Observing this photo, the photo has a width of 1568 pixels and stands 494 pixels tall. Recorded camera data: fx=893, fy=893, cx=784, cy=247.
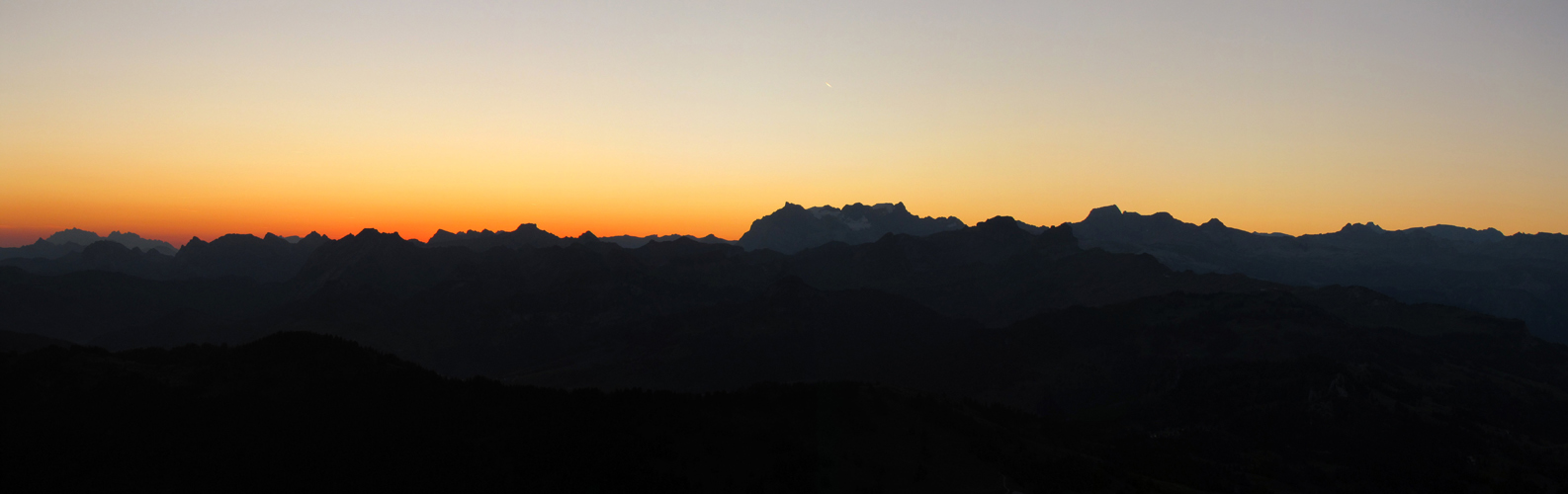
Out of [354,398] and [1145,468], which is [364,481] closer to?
[354,398]

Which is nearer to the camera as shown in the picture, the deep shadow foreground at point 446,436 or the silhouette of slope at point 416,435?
the silhouette of slope at point 416,435

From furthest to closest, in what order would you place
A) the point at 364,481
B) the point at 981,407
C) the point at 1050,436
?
1. the point at 981,407
2. the point at 1050,436
3. the point at 364,481

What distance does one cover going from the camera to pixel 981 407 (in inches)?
6590

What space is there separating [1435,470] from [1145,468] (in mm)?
80933

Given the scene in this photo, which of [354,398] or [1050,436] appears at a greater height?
[354,398]

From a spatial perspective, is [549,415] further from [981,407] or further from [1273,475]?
[1273,475]

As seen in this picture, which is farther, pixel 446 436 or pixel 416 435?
pixel 446 436

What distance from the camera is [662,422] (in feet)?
392

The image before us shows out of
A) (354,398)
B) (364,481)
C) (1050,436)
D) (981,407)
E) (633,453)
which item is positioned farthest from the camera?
(981,407)

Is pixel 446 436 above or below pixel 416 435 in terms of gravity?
below

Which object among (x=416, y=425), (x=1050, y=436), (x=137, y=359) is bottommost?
(x=1050, y=436)

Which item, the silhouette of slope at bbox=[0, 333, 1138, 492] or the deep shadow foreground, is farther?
the deep shadow foreground

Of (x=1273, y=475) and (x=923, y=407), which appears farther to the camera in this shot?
(x=1273, y=475)

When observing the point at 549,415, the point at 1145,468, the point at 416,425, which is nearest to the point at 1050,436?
the point at 1145,468
